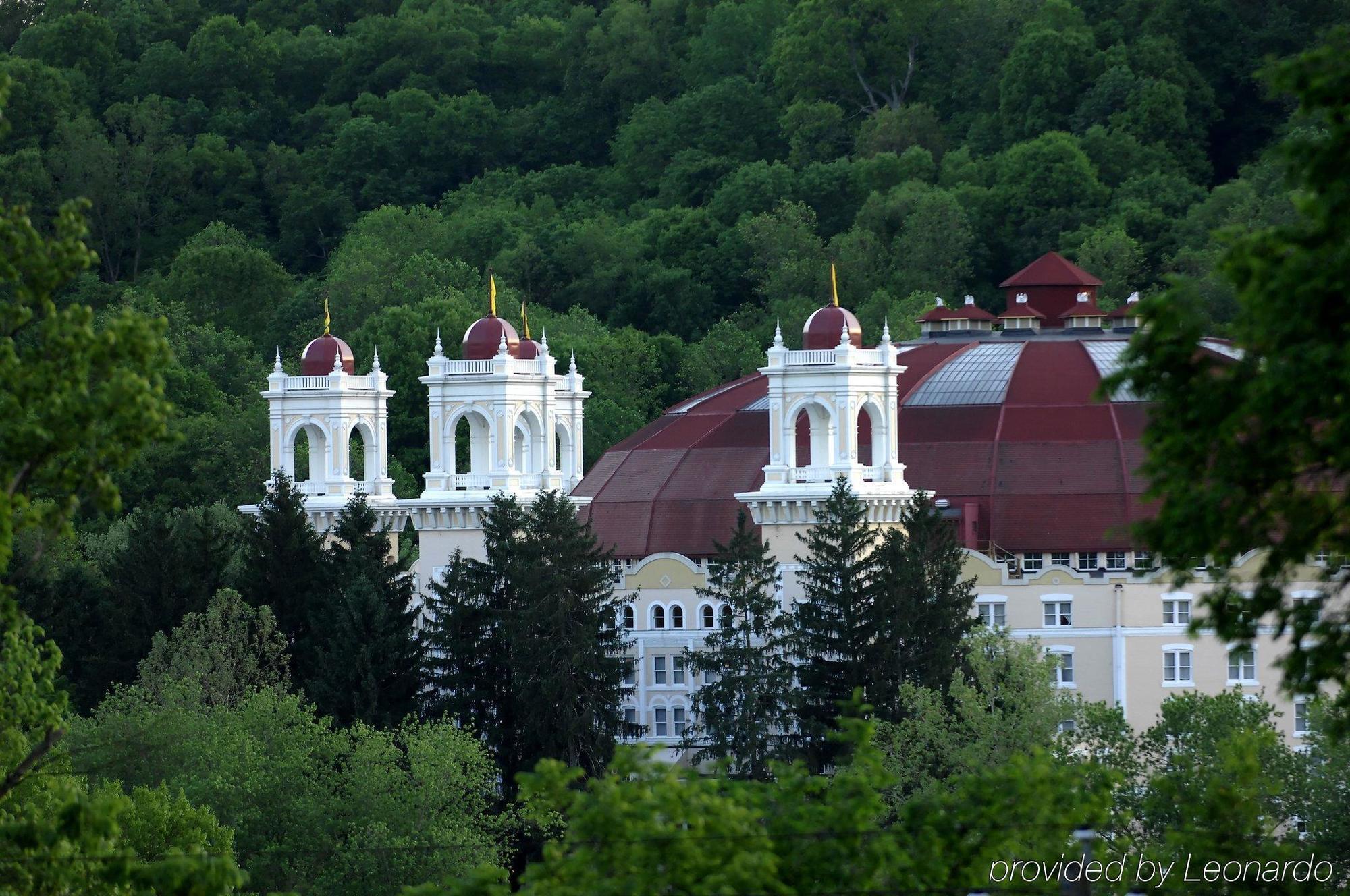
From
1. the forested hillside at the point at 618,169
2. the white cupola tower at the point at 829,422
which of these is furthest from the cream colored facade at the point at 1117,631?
the forested hillside at the point at 618,169

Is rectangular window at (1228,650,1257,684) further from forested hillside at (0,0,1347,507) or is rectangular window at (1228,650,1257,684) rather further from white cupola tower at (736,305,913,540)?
forested hillside at (0,0,1347,507)

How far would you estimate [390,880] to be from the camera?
7481 centimetres

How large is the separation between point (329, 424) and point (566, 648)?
2190 cm

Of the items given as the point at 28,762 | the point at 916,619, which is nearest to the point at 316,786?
the point at 916,619

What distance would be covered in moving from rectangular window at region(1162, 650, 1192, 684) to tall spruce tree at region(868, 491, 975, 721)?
815 centimetres

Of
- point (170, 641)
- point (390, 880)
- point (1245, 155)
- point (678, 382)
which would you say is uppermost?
point (1245, 155)

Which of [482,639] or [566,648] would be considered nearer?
[566,648]

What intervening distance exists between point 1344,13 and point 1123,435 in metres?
64.3

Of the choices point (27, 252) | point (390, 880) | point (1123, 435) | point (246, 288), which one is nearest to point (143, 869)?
point (27, 252)

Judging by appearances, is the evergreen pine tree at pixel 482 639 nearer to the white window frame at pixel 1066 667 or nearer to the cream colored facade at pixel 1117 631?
the cream colored facade at pixel 1117 631

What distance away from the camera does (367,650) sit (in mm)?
92188

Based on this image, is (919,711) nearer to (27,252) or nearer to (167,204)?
(27,252)

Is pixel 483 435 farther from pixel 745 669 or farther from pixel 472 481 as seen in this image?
pixel 745 669

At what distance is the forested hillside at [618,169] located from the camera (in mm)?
148500
